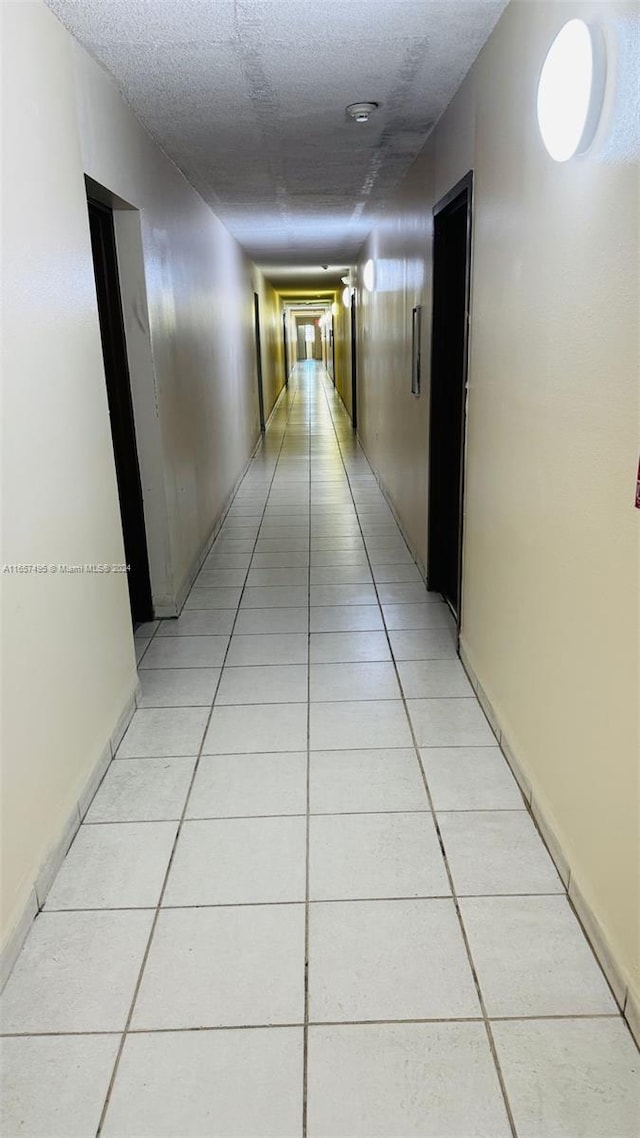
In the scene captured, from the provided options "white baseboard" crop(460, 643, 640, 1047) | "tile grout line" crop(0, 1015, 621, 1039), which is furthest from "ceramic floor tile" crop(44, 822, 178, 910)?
"white baseboard" crop(460, 643, 640, 1047)

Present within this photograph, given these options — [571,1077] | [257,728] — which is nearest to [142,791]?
[257,728]

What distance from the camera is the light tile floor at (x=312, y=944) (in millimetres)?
1427

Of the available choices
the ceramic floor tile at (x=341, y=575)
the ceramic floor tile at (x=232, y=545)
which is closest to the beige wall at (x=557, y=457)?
the ceramic floor tile at (x=341, y=575)

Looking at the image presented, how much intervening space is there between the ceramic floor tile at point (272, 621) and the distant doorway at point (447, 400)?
78 centimetres

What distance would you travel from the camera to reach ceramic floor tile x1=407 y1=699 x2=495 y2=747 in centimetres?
264

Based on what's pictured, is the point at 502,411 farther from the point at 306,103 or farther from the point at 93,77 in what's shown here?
the point at 93,77

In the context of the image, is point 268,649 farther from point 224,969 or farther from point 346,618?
point 224,969

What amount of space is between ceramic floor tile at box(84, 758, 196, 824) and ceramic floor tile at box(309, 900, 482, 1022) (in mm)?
674

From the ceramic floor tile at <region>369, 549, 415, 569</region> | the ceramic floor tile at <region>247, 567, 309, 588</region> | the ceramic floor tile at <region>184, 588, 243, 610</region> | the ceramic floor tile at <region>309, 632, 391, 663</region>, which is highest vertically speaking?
the ceramic floor tile at <region>369, 549, 415, 569</region>

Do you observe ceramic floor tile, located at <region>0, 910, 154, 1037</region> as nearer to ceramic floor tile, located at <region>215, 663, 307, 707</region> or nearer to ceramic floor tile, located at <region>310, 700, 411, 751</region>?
ceramic floor tile, located at <region>310, 700, 411, 751</region>

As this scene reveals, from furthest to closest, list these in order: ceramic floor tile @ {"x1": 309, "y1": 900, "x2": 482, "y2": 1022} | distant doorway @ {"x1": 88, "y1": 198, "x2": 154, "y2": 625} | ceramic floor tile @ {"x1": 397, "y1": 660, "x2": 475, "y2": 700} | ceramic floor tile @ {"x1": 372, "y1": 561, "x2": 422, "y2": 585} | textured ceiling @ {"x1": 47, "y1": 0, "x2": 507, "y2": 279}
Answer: ceramic floor tile @ {"x1": 372, "y1": 561, "x2": 422, "y2": 585} < distant doorway @ {"x1": 88, "y1": 198, "x2": 154, "y2": 625} < ceramic floor tile @ {"x1": 397, "y1": 660, "x2": 475, "y2": 700} < textured ceiling @ {"x1": 47, "y1": 0, "x2": 507, "y2": 279} < ceramic floor tile @ {"x1": 309, "y1": 900, "x2": 482, "y2": 1022}

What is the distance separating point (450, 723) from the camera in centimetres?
276

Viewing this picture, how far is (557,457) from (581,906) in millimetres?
1139

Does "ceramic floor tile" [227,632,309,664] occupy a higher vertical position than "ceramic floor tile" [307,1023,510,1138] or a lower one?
higher
